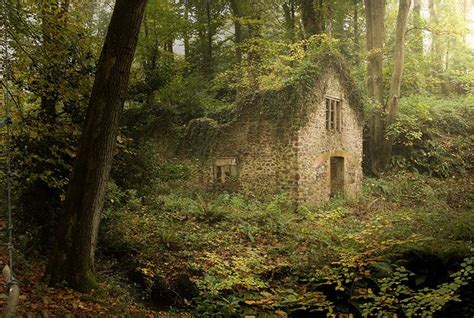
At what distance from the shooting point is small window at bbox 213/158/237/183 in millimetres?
16922

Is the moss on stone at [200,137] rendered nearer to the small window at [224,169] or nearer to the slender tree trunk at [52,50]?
the small window at [224,169]

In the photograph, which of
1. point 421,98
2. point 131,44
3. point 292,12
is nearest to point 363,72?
point 421,98

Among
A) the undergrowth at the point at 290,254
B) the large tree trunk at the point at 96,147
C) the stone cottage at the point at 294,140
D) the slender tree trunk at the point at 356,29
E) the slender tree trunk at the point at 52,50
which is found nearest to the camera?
the undergrowth at the point at 290,254

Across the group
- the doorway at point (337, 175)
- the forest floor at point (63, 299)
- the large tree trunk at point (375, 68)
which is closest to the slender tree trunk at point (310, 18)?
the large tree trunk at point (375, 68)

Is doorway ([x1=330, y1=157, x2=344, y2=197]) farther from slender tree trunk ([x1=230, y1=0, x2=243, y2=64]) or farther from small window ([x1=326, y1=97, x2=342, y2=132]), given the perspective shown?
slender tree trunk ([x1=230, y1=0, x2=243, y2=64])

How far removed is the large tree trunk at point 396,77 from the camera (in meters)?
19.0

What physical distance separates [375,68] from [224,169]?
31.6 ft

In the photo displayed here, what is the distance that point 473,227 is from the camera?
645cm

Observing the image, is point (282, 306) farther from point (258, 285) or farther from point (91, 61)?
point (91, 61)

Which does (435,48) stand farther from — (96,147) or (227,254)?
(96,147)

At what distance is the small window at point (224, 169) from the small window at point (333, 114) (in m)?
4.33

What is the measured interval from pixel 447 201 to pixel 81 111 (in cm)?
1361

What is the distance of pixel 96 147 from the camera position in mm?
5660

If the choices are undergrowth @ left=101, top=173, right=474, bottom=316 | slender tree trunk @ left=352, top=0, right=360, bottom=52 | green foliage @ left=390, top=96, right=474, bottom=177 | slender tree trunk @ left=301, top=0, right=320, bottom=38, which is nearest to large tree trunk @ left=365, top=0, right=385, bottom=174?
green foliage @ left=390, top=96, right=474, bottom=177
